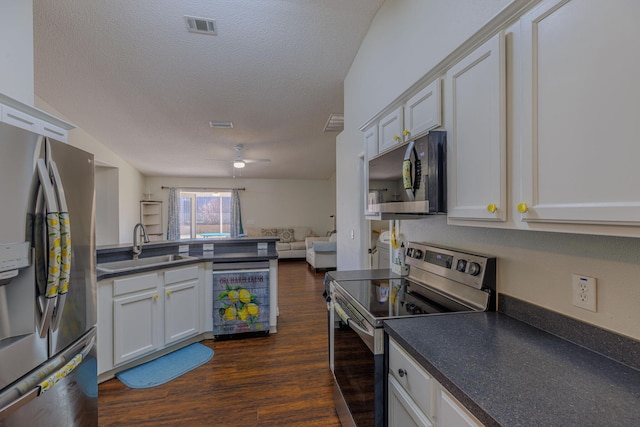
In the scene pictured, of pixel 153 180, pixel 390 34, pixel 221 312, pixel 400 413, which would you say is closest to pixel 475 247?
pixel 400 413

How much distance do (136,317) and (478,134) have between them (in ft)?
9.33

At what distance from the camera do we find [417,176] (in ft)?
4.87

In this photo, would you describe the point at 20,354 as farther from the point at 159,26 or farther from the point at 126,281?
Answer: the point at 159,26

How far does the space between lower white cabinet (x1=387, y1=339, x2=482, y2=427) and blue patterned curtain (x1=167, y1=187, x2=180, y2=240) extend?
8234 millimetres

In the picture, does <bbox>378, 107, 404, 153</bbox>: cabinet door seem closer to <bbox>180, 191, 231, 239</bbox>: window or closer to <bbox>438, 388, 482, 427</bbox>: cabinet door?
<bbox>438, 388, 482, 427</bbox>: cabinet door

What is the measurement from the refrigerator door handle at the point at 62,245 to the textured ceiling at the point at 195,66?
1.99 meters

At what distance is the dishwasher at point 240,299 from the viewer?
10.2 ft

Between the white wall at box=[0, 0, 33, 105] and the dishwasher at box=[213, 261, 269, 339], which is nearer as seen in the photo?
the white wall at box=[0, 0, 33, 105]

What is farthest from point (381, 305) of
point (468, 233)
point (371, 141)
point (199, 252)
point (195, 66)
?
point (195, 66)

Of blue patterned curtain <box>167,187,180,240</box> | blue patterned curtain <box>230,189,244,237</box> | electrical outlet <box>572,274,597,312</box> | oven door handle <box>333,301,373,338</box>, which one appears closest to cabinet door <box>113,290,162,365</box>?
oven door handle <box>333,301,373,338</box>

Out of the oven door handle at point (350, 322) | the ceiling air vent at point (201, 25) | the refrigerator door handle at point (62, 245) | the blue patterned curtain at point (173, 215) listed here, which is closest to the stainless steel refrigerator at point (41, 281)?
the refrigerator door handle at point (62, 245)

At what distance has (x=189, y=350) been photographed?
2885mm

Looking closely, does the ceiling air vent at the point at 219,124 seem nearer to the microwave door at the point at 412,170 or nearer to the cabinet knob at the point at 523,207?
the microwave door at the point at 412,170

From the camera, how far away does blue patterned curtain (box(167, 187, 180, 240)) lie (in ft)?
27.0
